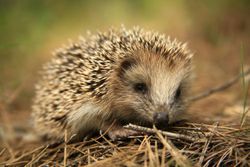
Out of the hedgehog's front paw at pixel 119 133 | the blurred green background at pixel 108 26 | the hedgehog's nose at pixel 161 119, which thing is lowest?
the hedgehog's front paw at pixel 119 133

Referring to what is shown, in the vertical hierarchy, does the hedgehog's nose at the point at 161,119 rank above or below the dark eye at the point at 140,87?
below

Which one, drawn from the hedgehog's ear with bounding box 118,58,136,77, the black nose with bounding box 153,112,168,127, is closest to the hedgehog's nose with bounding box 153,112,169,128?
the black nose with bounding box 153,112,168,127

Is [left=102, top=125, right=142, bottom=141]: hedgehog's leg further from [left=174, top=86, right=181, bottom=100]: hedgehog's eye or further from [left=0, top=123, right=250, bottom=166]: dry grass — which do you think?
[left=174, top=86, right=181, bottom=100]: hedgehog's eye

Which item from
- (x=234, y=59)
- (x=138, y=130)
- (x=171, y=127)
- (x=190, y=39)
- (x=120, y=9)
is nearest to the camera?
(x=138, y=130)

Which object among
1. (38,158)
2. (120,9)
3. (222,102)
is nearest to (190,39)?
(120,9)

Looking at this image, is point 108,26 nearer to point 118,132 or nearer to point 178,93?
point 178,93

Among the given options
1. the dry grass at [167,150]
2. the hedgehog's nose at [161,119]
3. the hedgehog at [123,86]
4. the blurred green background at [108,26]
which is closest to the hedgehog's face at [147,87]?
the hedgehog at [123,86]

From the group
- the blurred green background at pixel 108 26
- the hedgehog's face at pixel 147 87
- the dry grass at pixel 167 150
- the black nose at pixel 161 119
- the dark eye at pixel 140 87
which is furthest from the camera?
the blurred green background at pixel 108 26

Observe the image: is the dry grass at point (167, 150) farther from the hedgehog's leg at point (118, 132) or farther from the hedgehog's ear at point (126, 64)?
the hedgehog's ear at point (126, 64)

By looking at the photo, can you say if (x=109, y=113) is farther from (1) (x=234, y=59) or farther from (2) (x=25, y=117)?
(1) (x=234, y=59)
